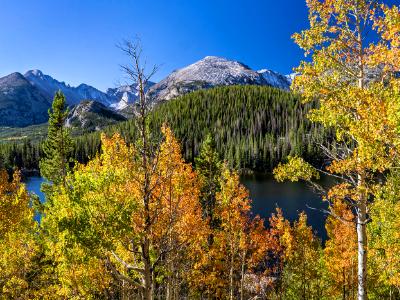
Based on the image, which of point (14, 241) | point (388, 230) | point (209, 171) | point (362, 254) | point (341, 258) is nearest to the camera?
point (362, 254)

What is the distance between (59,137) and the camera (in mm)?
40969

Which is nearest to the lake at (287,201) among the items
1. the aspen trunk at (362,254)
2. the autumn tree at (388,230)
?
the autumn tree at (388,230)

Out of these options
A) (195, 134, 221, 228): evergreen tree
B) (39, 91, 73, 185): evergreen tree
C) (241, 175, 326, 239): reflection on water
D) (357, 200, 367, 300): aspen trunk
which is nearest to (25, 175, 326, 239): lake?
(241, 175, 326, 239): reflection on water

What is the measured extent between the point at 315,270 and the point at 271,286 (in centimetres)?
580

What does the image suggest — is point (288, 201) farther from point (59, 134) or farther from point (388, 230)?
point (388, 230)

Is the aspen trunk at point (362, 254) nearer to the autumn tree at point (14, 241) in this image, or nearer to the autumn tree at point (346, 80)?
the autumn tree at point (346, 80)

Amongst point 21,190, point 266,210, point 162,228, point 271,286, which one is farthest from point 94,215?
point 266,210

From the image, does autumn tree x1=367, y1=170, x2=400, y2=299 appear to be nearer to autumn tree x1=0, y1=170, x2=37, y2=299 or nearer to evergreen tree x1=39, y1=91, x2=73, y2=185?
autumn tree x1=0, y1=170, x2=37, y2=299

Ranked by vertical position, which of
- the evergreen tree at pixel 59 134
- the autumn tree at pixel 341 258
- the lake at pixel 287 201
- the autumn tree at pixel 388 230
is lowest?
the lake at pixel 287 201

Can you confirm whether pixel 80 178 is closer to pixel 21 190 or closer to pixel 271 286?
pixel 21 190

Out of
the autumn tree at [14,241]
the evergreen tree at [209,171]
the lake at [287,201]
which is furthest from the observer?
the lake at [287,201]

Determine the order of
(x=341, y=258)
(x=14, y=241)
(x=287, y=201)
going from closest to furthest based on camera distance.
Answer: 1. (x=14, y=241)
2. (x=341, y=258)
3. (x=287, y=201)

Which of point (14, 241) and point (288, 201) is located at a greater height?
point (14, 241)

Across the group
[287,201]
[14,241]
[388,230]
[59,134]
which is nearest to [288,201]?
[287,201]
